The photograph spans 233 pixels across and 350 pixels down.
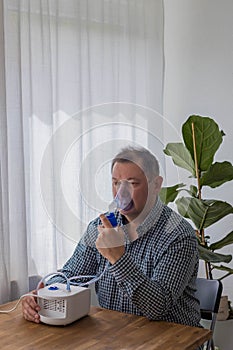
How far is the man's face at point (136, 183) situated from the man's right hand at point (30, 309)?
426 millimetres

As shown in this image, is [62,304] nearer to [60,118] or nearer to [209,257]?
[209,257]

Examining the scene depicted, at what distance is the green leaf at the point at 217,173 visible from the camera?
8.83 feet

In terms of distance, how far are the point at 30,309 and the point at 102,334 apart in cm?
27

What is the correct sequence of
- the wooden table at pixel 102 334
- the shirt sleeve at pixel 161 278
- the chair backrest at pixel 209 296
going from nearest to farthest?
1. the wooden table at pixel 102 334
2. the shirt sleeve at pixel 161 278
3. the chair backrest at pixel 209 296

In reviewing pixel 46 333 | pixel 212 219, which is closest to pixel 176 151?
pixel 212 219

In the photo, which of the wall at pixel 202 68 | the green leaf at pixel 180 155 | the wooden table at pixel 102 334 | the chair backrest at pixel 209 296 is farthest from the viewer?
the wall at pixel 202 68

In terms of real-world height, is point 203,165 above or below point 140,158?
below

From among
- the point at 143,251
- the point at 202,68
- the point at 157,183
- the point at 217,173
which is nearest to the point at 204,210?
the point at 217,173

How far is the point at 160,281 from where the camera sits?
2021 millimetres

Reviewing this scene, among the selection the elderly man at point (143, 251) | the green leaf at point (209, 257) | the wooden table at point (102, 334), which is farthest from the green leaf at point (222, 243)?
the wooden table at point (102, 334)

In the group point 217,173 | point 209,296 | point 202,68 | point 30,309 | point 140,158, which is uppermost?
point 202,68

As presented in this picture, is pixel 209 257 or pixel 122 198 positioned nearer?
pixel 122 198

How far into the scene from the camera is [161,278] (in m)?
2.03

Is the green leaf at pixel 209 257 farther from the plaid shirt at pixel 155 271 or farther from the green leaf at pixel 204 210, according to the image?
the plaid shirt at pixel 155 271
